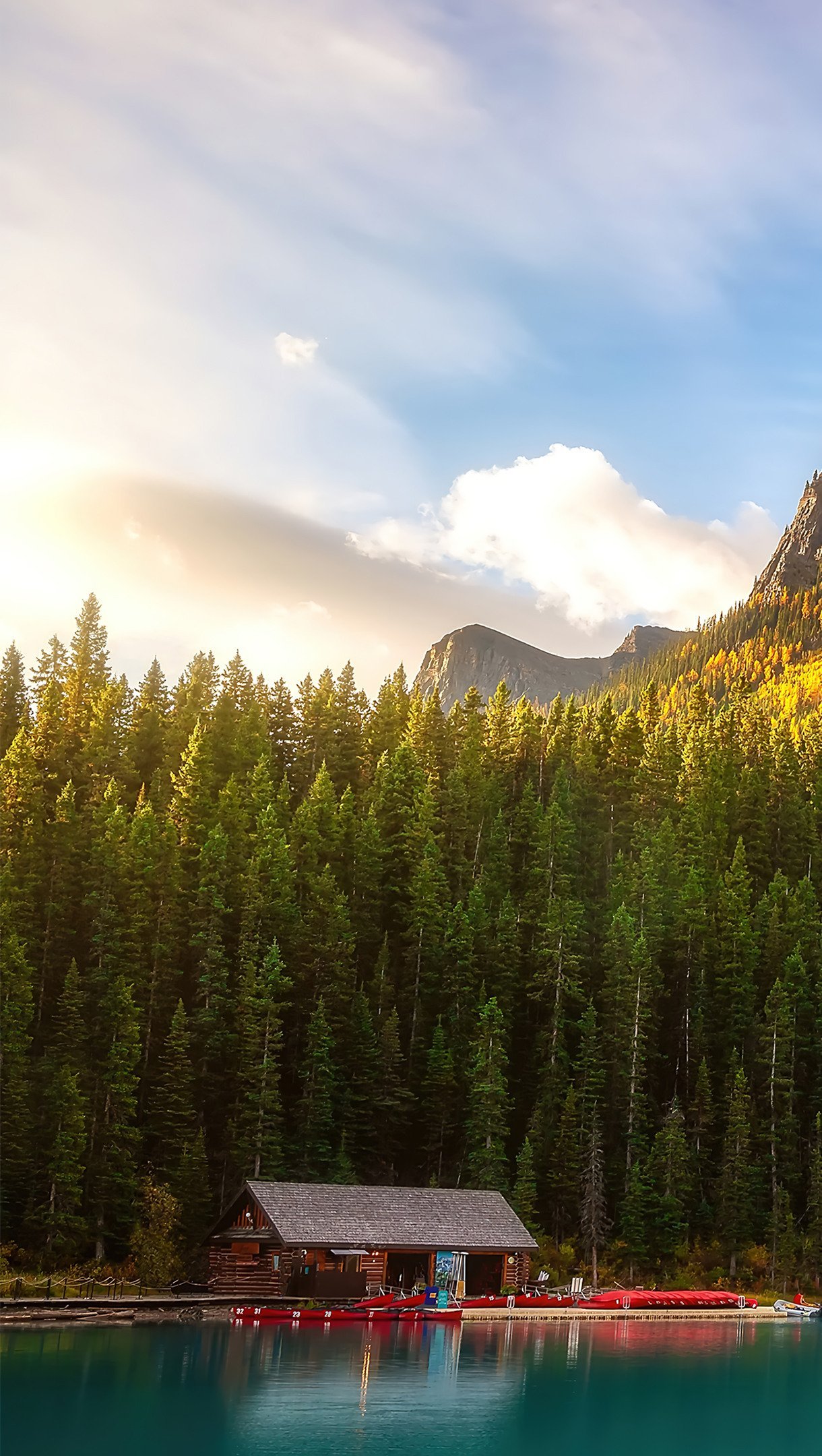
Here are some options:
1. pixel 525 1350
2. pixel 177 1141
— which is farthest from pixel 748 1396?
pixel 177 1141

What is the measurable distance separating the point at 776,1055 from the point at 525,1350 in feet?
151

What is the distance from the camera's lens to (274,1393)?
136ft

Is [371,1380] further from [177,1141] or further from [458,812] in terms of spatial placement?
[458,812]

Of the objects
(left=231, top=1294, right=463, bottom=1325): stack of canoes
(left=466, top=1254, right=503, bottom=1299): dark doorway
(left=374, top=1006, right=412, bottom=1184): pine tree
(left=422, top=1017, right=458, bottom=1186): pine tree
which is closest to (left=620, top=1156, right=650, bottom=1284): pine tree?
(left=422, top=1017, right=458, bottom=1186): pine tree

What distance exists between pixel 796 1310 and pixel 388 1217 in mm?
28794

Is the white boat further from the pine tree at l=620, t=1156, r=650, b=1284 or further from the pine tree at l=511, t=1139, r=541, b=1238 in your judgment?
the pine tree at l=511, t=1139, r=541, b=1238

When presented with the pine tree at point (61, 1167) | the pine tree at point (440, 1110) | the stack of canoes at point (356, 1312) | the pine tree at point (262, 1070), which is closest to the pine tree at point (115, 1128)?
the pine tree at point (61, 1167)

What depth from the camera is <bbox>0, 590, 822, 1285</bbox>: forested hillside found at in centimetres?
7562

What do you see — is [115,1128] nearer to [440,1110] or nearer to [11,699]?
[440,1110]

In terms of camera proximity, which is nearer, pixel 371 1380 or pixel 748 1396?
pixel 371 1380

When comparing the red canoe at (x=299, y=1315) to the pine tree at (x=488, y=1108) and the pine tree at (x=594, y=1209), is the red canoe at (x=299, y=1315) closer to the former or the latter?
the pine tree at (x=488, y=1108)

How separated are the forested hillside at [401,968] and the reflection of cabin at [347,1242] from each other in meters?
6.16

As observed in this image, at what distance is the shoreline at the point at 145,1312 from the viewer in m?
56.0

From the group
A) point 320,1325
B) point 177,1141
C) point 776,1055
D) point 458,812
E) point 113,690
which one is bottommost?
point 320,1325
